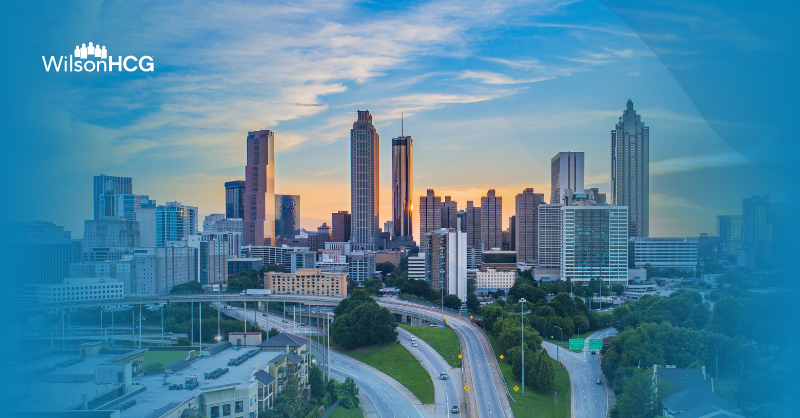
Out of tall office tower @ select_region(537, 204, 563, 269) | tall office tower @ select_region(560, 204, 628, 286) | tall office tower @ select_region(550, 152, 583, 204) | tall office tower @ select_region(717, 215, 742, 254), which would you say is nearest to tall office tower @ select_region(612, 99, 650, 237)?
tall office tower @ select_region(560, 204, 628, 286)

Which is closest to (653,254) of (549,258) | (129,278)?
(549,258)

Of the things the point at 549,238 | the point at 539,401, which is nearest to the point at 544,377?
the point at 539,401

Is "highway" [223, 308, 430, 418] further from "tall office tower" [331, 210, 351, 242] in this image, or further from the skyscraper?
Result: the skyscraper

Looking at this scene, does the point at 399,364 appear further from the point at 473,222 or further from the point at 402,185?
the point at 402,185

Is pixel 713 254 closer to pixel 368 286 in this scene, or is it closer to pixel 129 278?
pixel 368 286

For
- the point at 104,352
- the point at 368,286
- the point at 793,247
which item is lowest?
the point at 368,286

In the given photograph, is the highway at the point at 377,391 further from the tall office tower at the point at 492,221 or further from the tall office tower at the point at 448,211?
the tall office tower at the point at 448,211

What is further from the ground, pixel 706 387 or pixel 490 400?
pixel 706 387
